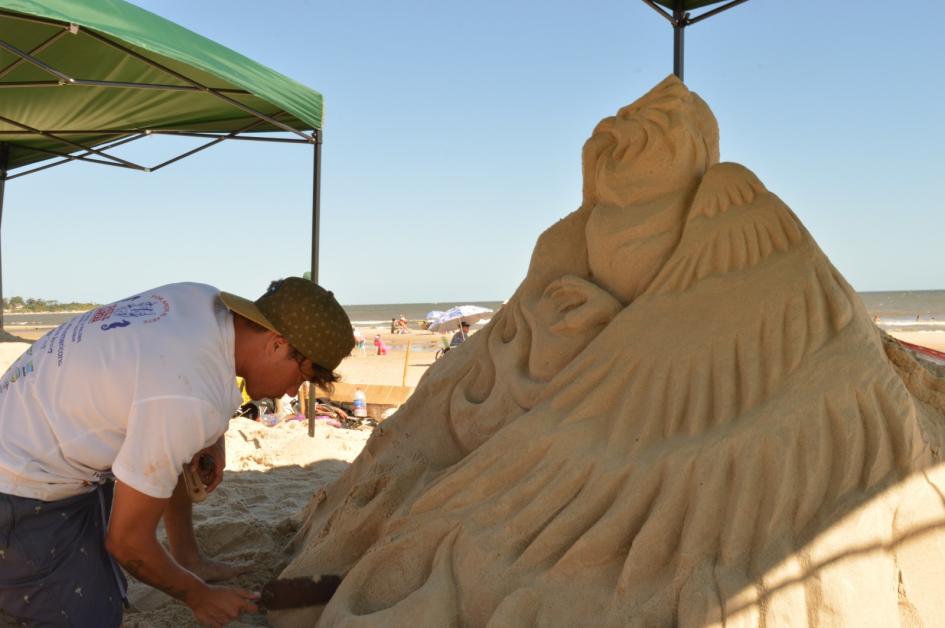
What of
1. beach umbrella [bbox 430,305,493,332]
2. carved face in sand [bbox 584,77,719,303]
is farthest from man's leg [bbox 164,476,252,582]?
beach umbrella [bbox 430,305,493,332]

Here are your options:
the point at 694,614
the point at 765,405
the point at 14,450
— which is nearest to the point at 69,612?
the point at 14,450

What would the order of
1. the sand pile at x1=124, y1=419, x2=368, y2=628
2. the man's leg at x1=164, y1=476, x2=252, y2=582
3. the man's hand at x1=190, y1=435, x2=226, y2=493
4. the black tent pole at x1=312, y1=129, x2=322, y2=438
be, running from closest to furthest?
the man's hand at x1=190, y1=435, x2=226, y2=493, the man's leg at x1=164, y1=476, x2=252, y2=582, the sand pile at x1=124, y1=419, x2=368, y2=628, the black tent pole at x1=312, y1=129, x2=322, y2=438

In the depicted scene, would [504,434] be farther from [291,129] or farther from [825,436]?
[291,129]

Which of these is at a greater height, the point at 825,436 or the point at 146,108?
the point at 146,108

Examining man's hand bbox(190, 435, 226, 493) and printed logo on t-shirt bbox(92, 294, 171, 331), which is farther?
man's hand bbox(190, 435, 226, 493)

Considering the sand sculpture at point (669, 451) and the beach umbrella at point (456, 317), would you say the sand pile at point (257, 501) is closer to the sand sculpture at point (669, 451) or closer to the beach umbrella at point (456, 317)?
the sand sculpture at point (669, 451)

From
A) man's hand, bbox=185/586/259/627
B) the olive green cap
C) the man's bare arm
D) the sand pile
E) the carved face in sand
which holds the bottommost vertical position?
the sand pile

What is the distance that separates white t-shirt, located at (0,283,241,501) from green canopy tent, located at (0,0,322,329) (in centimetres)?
233

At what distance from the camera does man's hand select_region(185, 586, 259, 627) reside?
74.1 inches

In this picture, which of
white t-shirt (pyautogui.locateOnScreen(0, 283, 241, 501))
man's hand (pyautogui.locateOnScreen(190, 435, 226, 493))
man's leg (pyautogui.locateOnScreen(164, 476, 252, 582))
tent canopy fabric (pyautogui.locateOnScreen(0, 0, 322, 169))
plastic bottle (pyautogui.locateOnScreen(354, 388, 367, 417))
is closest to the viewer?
white t-shirt (pyautogui.locateOnScreen(0, 283, 241, 501))

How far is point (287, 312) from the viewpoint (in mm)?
1895

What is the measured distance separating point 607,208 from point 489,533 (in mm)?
1097

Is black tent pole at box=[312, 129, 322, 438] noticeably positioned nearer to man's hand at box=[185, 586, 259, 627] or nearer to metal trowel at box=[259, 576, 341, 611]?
metal trowel at box=[259, 576, 341, 611]

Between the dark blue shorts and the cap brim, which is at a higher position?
the cap brim
